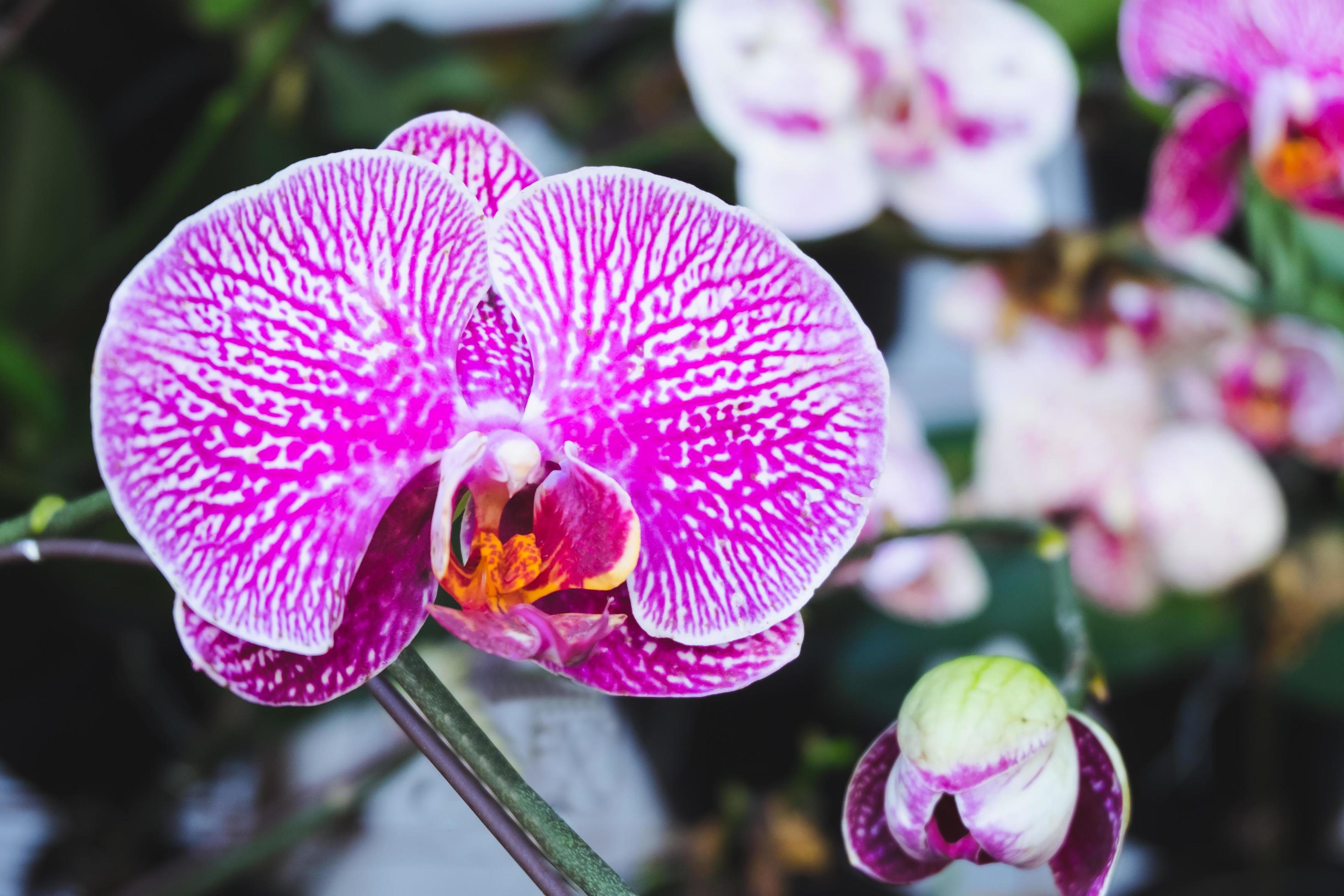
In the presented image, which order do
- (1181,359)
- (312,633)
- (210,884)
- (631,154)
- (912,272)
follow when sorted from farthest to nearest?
(912,272), (1181,359), (631,154), (210,884), (312,633)

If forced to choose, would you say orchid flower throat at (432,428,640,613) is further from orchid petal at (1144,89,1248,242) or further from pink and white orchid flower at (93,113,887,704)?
orchid petal at (1144,89,1248,242)

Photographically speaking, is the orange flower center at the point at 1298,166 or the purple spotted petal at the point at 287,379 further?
the orange flower center at the point at 1298,166

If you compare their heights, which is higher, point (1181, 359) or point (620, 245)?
point (620, 245)

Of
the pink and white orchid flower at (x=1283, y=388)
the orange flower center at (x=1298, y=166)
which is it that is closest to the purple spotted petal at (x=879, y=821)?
the orange flower center at (x=1298, y=166)

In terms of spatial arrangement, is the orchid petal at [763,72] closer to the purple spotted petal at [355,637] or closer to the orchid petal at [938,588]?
the orchid petal at [938,588]

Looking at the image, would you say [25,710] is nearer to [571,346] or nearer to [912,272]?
[571,346]

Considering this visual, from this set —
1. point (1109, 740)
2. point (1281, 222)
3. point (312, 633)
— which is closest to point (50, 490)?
point (312, 633)
